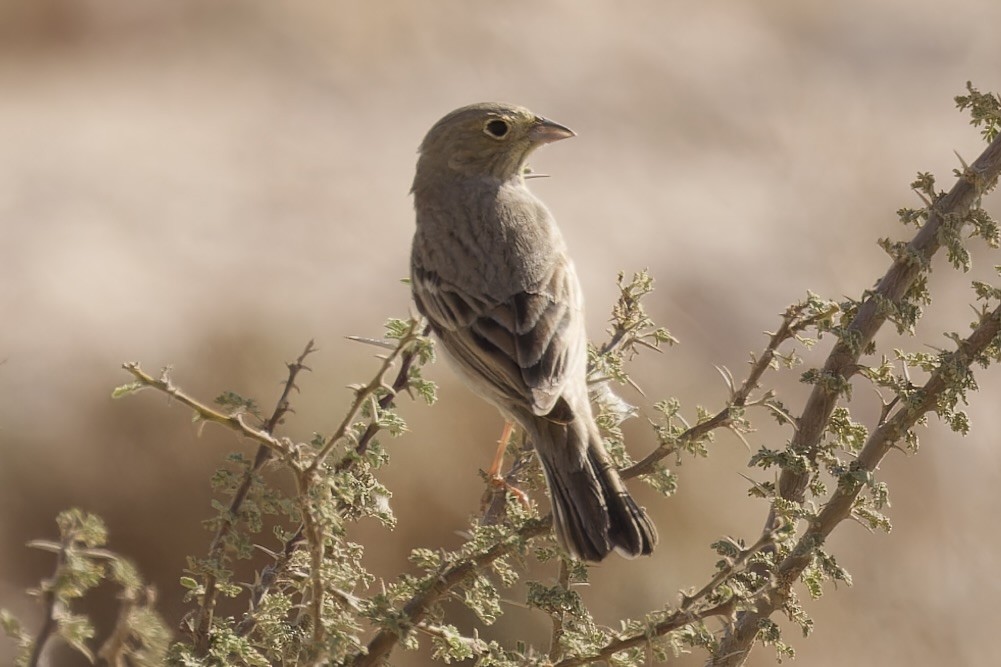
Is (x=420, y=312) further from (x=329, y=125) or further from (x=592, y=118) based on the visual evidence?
(x=592, y=118)

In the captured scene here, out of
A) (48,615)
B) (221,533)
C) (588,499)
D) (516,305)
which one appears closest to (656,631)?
(588,499)

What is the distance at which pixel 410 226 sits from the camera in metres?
7.97

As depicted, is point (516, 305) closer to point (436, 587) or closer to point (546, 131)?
point (546, 131)

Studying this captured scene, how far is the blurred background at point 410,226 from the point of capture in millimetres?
5746

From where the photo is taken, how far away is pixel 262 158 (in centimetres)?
836

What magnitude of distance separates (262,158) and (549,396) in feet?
18.2

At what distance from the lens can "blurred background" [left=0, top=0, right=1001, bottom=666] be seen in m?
5.75

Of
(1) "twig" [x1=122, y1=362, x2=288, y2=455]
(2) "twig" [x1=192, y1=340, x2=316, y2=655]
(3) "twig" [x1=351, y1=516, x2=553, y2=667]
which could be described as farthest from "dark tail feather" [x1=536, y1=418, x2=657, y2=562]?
(1) "twig" [x1=122, y1=362, x2=288, y2=455]

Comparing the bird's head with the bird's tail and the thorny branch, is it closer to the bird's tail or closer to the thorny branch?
the bird's tail

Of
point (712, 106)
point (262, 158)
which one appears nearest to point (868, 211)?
point (712, 106)

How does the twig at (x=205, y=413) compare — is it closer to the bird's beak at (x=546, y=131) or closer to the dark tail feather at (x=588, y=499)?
the dark tail feather at (x=588, y=499)

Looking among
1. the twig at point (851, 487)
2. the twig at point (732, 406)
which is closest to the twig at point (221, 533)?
the twig at point (732, 406)

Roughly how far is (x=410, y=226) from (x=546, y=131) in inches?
137

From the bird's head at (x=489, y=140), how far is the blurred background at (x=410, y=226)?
61.8 inches
